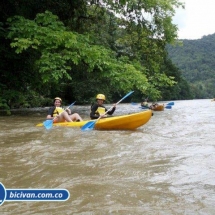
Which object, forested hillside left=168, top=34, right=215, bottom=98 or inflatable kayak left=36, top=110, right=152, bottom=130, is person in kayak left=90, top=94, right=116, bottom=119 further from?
forested hillside left=168, top=34, right=215, bottom=98

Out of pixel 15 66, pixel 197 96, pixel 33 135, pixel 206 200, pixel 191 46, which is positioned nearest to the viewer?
pixel 206 200

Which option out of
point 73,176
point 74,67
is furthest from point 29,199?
point 74,67

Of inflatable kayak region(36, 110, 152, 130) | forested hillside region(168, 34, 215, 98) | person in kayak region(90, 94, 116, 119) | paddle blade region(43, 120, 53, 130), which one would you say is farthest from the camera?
forested hillside region(168, 34, 215, 98)

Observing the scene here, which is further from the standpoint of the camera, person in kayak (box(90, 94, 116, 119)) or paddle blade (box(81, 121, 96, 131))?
person in kayak (box(90, 94, 116, 119))

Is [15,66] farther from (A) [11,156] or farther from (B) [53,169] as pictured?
(B) [53,169]

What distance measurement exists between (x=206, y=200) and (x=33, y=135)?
4.83m

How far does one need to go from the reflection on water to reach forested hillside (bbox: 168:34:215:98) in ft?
312

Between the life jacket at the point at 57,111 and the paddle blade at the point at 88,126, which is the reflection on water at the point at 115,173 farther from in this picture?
the life jacket at the point at 57,111

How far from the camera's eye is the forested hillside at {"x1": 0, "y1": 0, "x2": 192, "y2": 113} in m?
10.1

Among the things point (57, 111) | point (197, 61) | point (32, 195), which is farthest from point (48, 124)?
point (197, 61)

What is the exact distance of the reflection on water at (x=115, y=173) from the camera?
254 cm

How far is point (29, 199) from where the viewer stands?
8.33ft

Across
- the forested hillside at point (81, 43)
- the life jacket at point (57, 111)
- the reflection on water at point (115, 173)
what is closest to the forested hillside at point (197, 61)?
the forested hillside at point (81, 43)

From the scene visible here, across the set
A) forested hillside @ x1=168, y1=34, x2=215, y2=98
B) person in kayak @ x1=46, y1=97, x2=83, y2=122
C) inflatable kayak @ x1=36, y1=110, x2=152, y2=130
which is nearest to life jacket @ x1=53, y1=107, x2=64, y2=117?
person in kayak @ x1=46, y1=97, x2=83, y2=122
